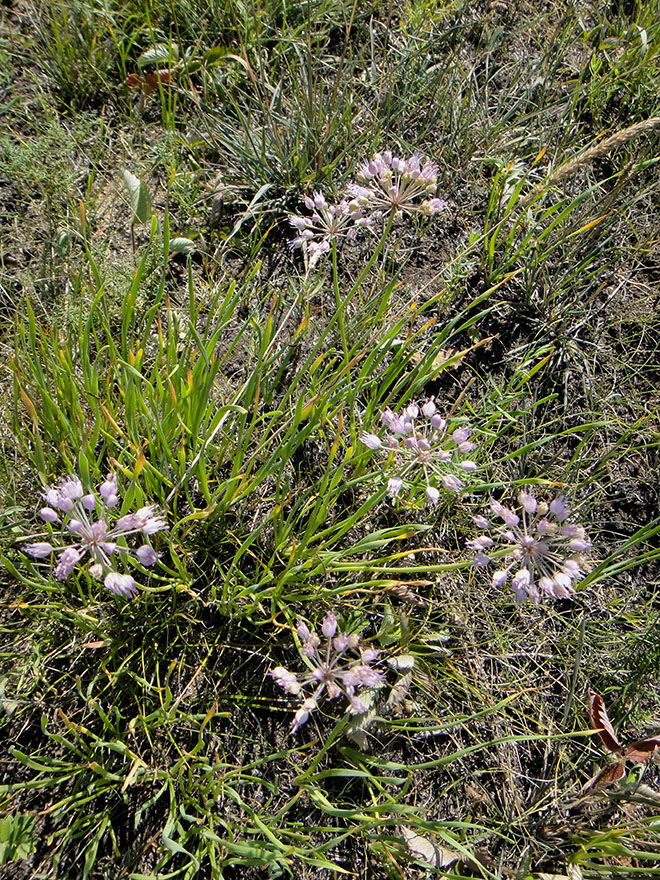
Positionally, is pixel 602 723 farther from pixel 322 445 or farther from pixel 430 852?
pixel 322 445

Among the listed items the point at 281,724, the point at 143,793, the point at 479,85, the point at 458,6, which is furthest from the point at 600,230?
the point at 143,793

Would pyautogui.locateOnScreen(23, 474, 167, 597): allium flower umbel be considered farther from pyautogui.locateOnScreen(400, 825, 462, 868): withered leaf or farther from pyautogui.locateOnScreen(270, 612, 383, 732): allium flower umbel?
pyautogui.locateOnScreen(400, 825, 462, 868): withered leaf

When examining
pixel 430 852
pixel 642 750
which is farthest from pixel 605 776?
pixel 430 852

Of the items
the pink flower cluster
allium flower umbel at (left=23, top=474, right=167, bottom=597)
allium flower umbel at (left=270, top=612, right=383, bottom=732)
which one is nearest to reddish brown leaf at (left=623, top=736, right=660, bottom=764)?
allium flower umbel at (left=270, top=612, right=383, bottom=732)

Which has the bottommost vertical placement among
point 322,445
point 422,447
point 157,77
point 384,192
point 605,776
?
point 605,776

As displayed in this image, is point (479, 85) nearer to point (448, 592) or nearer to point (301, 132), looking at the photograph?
point (301, 132)

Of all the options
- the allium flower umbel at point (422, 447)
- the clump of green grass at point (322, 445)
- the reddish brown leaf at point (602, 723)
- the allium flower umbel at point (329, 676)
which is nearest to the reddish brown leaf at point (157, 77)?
the clump of green grass at point (322, 445)

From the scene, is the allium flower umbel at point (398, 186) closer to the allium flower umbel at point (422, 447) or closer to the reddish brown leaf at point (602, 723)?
the allium flower umbel at point (422, 447)
